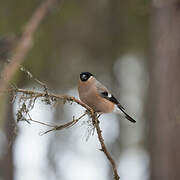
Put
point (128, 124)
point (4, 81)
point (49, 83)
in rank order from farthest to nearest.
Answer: point (128, 124) < point (49, 83) < point (4, 81)

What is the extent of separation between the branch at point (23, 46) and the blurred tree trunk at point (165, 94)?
236 cm

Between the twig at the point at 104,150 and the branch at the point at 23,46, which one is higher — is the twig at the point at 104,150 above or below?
below

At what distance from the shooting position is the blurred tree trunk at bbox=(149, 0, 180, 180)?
241 inches

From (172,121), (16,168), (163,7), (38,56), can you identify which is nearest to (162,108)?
(172,121)

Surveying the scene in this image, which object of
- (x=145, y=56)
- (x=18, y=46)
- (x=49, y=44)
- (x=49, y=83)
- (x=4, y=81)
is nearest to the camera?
(x=4, y=81)

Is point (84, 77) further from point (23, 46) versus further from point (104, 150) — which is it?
point (104, 150)

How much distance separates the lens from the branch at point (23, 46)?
3.30m

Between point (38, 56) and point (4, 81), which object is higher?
point (38, 56)

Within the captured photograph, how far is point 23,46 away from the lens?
392 cm

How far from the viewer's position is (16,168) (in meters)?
9.70

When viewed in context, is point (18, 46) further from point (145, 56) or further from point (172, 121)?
point (145, 56)

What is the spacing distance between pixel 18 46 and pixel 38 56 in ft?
13.4

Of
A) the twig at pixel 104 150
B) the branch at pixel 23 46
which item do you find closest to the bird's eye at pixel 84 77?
the branch at pixel 23 46

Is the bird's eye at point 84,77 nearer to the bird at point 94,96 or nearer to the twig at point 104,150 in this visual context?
the bird at point 94,96
